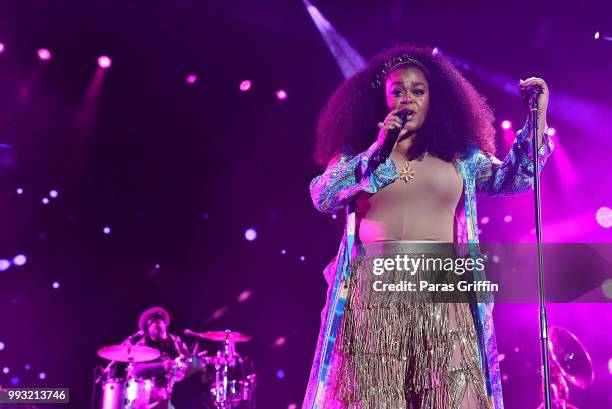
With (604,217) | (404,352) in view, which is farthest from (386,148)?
(604,217)

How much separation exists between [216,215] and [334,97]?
12.5ft

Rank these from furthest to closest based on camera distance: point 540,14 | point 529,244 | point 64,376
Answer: point 64,376 < point 529,244 < point 540,14

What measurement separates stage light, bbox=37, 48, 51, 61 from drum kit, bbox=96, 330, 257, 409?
2592mm

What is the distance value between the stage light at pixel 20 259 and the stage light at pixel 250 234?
203 cm

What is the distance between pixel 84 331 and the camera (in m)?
6.47

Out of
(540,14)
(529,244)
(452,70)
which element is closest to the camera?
(452,70)

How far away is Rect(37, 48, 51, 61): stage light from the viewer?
5812mm

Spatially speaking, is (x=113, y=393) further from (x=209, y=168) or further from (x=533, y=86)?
(x=533, y=86)

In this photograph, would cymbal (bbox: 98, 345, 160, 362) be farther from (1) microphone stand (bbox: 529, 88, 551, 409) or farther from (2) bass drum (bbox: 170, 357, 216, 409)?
(1) microphone stand (bbox: 529, 88, 551, 409)

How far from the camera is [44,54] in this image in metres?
5.83

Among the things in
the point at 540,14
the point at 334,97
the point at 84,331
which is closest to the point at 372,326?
the point at 334,97

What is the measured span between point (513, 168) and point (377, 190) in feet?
1.88

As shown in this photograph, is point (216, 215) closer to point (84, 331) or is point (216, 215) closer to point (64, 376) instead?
point (84, 331)

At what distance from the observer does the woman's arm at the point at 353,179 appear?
221 centimetres
